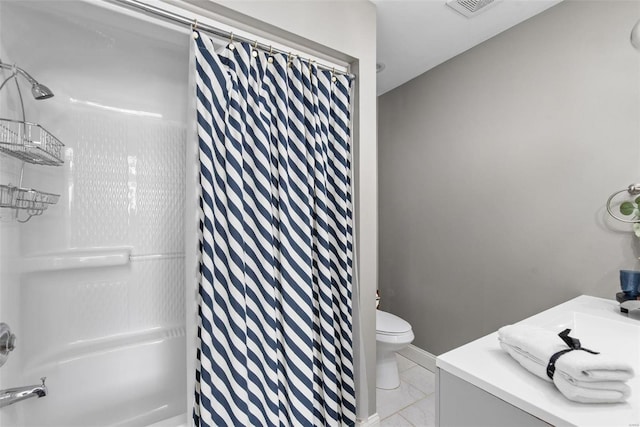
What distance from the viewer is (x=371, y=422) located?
169 centimetres

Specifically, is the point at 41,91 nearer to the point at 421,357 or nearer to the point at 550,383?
the point at 550,383

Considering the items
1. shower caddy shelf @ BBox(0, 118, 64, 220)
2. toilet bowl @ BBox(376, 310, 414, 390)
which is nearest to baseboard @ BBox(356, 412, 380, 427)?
toilet bowl @ BBox(376, 310, 414, 390)

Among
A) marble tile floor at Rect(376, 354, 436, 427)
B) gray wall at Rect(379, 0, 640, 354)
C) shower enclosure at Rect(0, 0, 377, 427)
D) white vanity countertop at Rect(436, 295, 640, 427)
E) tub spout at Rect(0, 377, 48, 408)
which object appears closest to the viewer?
white vanity countertop at Rect(436, 295, 640, 427)

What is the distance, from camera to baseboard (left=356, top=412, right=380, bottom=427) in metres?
1.63

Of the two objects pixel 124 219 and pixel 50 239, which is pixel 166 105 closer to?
pixel 124 219

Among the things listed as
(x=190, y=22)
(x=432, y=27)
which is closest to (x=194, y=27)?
(x=190, y=22)

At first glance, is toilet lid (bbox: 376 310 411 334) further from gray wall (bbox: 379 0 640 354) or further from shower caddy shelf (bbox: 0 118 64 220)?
shower caddy shelf (bbox: 0 118 64 220)

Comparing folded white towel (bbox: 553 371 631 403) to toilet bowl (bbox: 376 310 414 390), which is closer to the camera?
folded white towel (bbox: 553 371 631 403)

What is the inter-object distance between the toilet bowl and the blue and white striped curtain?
0.52 m

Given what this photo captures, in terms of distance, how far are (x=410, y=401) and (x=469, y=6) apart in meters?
2.52

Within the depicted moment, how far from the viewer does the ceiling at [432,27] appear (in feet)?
5.57

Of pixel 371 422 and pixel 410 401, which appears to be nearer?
pixel 371 422

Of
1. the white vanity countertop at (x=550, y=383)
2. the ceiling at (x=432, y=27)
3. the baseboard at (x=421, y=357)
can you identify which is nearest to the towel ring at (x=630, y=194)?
the white vanity countertop at (x=550, y=383)

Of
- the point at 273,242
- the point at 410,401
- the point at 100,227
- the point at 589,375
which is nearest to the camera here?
the point at 589,375
